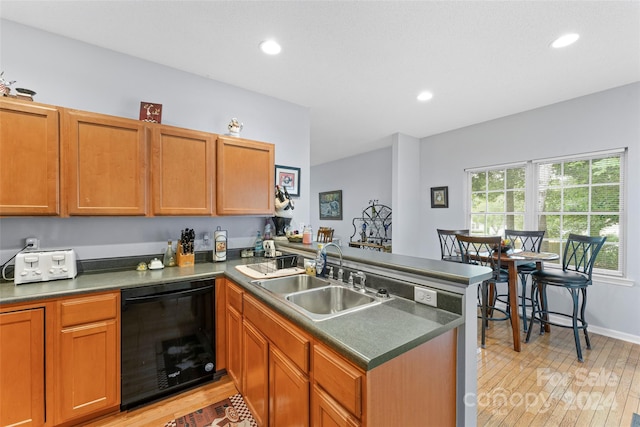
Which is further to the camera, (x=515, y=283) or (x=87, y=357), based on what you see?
(x=515, y=283)

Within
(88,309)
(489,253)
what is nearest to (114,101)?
(88,309)

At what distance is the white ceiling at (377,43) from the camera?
5.93ft

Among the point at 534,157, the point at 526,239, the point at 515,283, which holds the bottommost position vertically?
the point at 515,283

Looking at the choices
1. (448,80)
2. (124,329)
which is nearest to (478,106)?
(448,80)

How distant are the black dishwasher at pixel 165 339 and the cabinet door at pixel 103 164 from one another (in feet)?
2.20

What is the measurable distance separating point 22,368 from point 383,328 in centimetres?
205

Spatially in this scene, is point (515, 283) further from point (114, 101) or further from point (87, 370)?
point (114, 101)

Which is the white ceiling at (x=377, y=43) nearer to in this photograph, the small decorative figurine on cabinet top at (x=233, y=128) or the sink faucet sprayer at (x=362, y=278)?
the small decorative figurine on cabinet top at (x=233, y=128)

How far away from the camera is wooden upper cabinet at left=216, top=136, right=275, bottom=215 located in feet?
7.98

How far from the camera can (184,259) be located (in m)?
2.39

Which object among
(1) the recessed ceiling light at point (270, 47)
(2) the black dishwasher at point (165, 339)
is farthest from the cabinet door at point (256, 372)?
(1) the recessed ceiling light at point (270, 47)

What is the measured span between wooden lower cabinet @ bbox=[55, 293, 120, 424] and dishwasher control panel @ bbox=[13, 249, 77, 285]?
1.12 feet

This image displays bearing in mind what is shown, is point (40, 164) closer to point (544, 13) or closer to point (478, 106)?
point (544, 13)

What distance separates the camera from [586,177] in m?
3.20
